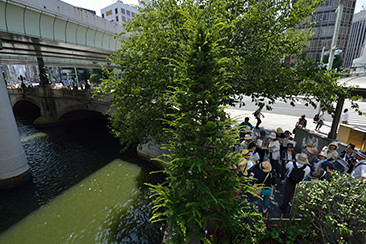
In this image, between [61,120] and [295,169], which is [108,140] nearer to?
[61,120]

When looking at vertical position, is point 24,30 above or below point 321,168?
above

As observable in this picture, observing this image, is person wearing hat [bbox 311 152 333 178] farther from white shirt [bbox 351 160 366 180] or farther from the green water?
the green water

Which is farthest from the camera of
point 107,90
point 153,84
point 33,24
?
point 33,24

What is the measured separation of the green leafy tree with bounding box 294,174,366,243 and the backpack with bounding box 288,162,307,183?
1.08m

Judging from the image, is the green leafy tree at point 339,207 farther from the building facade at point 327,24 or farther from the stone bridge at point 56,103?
the building facade at point 327,24

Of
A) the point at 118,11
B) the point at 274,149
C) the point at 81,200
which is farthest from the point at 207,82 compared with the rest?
the point at 118,11

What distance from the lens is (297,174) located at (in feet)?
17.9

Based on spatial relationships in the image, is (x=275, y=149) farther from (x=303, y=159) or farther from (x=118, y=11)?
(x=118, y=11)

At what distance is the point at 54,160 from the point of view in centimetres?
1415

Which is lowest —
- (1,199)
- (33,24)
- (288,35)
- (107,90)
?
(1,199)

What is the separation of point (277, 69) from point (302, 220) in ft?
16.7

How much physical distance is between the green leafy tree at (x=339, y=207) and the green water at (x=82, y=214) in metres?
7.04

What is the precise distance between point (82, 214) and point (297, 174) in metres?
9.14

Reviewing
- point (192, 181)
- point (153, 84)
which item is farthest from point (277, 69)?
point (192, 181)
